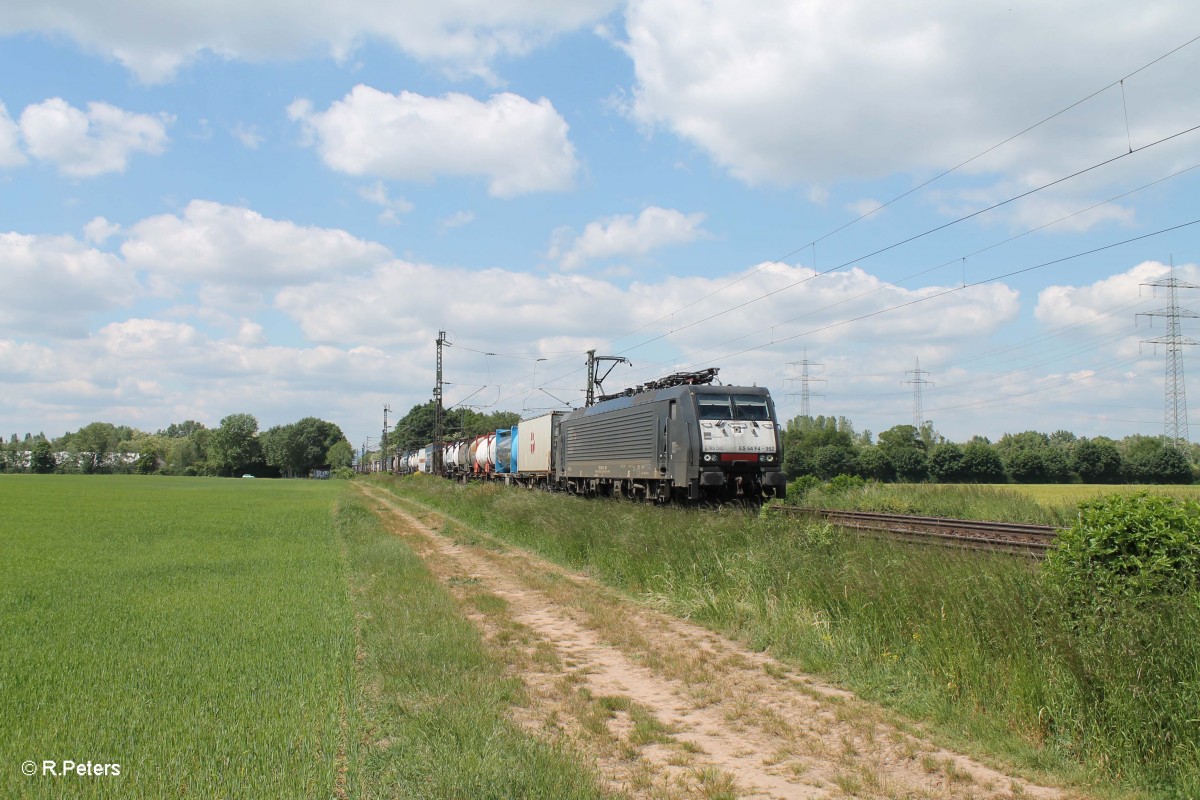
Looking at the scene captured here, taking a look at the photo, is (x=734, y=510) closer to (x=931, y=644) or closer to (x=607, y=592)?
(x=607, y=592)

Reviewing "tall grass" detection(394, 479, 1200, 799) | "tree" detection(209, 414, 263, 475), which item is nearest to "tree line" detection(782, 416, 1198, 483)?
"tall grass" detection(394, 479, 1200, 799)

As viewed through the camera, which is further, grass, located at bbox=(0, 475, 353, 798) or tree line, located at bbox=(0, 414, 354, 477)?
tree line, located at bbox=(0, 414, 354, 477)

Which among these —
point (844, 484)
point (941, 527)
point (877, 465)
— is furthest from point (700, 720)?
point (877, 465)

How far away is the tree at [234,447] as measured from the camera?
5635 inches

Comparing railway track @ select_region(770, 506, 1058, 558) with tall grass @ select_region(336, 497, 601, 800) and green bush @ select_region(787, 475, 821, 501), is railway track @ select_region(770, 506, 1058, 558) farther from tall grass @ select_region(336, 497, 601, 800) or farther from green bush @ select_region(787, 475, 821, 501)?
green bush @ select_region(787, 475, 821, 501)

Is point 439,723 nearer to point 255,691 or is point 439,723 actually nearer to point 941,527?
point 255,691

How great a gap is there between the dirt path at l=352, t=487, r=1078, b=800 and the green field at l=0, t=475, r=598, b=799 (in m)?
0.51

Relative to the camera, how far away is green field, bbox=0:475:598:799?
5129 millimetres

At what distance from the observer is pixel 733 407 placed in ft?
70.4

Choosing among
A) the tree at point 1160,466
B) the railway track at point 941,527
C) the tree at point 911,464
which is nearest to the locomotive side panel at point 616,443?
the railway track at point 941,527

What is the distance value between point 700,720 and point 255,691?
11.9 ft

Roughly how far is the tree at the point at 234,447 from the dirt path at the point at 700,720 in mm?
145254

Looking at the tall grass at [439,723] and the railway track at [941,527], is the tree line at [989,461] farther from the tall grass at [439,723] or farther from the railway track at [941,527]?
the tall grass at [439,723]

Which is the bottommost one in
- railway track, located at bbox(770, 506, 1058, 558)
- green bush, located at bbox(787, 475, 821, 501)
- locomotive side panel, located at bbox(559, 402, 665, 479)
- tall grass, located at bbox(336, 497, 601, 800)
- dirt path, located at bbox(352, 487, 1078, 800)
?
dirt path, located at bbox(352, 487, 1078, 800)
